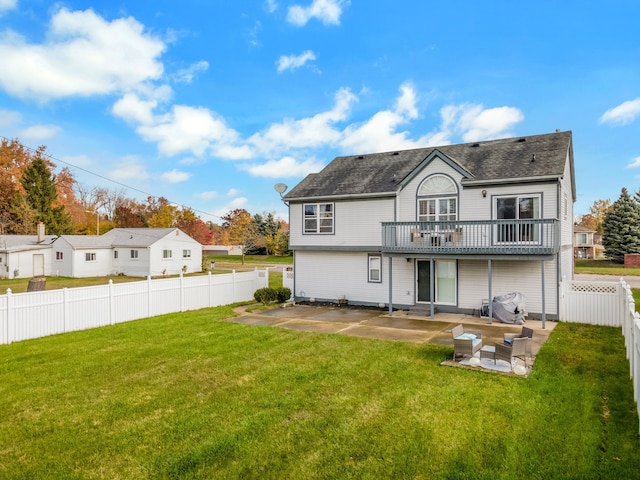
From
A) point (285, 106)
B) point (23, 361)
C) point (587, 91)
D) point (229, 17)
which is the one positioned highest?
point (229, 17)

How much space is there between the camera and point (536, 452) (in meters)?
4.86

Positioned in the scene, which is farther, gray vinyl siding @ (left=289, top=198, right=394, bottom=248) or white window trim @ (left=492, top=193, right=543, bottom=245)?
gray vinyl siding @ (left=289, top=198, right=394, bottom=248)

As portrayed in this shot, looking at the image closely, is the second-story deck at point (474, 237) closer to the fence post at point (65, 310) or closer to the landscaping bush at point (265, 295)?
the landscaping bush at point (265, 295)

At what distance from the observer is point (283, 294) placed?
17.9 meters

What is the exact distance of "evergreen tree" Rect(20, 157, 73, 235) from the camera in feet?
147

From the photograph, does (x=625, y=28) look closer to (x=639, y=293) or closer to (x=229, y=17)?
(x=639, y=293)

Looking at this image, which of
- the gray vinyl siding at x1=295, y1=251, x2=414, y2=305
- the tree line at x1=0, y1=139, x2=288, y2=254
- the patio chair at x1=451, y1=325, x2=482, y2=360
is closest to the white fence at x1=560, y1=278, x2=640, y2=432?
the gray vinyl siding at x1=295, y1=251, x2=414, y2=305

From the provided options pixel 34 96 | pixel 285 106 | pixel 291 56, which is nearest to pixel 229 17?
pixel 291 56

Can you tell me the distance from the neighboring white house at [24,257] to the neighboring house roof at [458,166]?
27.7 metres

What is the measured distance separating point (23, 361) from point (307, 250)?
11580 mm

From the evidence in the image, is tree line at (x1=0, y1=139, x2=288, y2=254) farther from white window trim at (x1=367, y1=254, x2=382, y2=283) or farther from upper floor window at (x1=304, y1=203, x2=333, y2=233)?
white window trim at (x1=367, y1=254, x2=382, y2=283)

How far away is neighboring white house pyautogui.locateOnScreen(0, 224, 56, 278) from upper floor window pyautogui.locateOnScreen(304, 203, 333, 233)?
28217mm

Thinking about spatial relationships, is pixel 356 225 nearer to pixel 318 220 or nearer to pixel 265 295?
pixel 318 220

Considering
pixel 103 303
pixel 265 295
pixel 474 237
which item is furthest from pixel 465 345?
pixel 103 303
